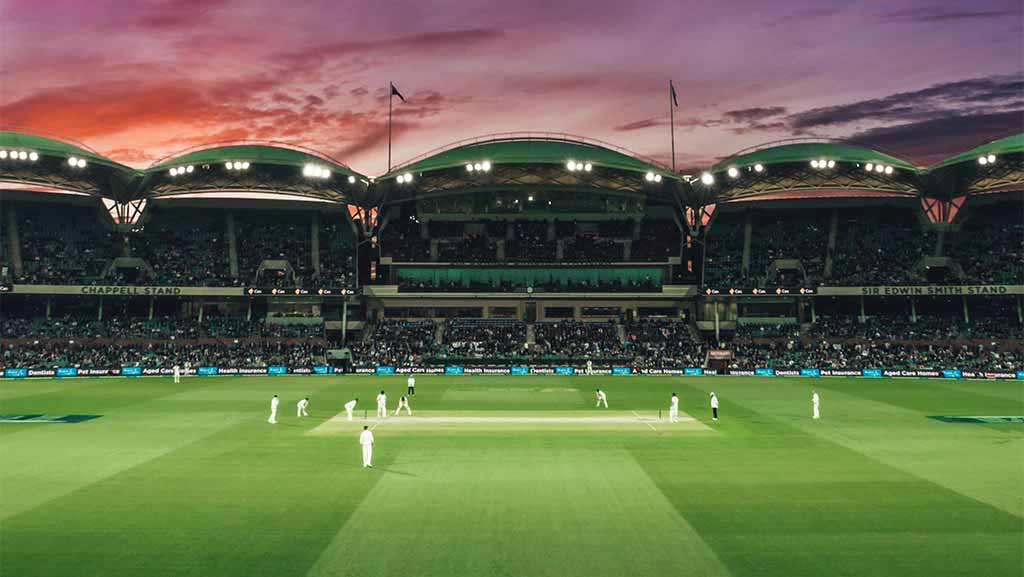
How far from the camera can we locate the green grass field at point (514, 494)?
486 inches

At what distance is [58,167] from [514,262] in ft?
138

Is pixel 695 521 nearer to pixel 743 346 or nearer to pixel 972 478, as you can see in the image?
pixel 972 478

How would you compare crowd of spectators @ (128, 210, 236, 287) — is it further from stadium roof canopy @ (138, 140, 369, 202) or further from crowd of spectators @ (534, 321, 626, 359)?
crowd of spectators @ (534, 321, 626, 359)

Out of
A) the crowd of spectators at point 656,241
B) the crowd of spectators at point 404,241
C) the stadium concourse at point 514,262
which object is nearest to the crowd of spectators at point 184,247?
the stadium concourse at point 514,262

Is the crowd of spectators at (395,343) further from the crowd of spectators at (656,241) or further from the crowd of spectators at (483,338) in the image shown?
the crowd of spectators at (656,241)

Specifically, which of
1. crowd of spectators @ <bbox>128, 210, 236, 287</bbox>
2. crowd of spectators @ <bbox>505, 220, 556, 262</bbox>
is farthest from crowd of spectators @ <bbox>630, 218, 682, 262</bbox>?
crowd of spectators @ <bbox>128, 210, 236, 287</bbox>

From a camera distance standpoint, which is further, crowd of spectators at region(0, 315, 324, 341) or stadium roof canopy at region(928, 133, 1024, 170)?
crowd of spectators at region(0, 315, 324, 341)

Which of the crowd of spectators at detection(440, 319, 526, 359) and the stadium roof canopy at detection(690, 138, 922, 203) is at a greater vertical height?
the stadium roof canopy at detection(690, 138, 922, 203)

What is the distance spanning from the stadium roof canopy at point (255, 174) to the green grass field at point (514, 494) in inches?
1064

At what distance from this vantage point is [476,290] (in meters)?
64.5

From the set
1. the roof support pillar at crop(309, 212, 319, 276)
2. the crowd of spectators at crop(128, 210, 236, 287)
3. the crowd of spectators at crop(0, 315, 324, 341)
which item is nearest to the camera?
the crowd of spectators at crop(0, 315, 324, 341)

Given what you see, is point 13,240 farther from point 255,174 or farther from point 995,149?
point 995,149

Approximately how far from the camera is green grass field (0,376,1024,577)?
12.4m

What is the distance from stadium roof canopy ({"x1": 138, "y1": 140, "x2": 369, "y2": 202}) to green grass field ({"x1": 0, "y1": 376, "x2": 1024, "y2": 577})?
88.7ft
